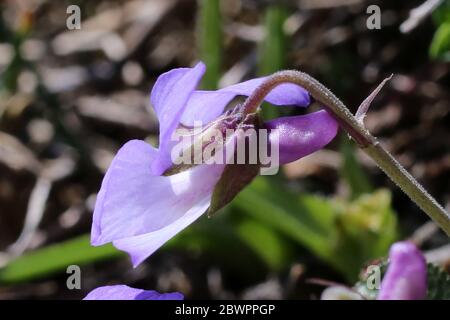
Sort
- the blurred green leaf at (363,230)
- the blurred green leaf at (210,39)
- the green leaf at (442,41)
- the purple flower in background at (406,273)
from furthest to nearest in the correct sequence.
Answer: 1. the blurred green leaf at (210,39)
2. the blurred green leaf at (363,230)
3. the green leaf at (442,41)
4. the purple flower in background at (406,273)

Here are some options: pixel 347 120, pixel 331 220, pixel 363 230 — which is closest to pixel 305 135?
pixel 347 120

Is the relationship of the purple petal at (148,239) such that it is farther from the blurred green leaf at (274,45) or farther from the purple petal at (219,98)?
the blurred green leaf at (274,45)

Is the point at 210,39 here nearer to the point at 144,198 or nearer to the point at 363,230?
the point at 363,230

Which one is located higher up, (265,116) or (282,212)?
(265,116)

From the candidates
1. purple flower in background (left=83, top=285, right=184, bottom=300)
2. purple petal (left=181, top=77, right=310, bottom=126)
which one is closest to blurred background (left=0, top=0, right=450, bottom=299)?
purple petal (left=181, top=77, right=310, bottom=126)

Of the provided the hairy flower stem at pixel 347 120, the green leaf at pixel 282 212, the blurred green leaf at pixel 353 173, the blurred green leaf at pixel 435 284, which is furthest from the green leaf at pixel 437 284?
the blurred green leaf at pixel 353 173

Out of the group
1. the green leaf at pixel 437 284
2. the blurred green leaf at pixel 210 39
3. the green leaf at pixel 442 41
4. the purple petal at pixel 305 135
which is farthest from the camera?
the blurred green leaf at pixel 210 39
